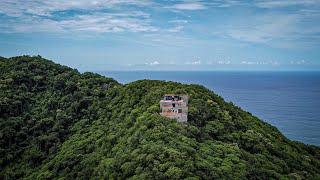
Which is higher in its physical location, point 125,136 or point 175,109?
A: point 175,109

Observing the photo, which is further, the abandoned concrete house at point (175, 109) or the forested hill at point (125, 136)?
the abandoned concrete house at point (175, 109)

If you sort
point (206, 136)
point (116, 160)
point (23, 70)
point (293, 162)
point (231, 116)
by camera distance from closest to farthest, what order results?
point (116, 160) → point (206, 136) → point (293, 162) → point (231, 116) → point (23, 70)

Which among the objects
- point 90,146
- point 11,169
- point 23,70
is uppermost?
point 23,70

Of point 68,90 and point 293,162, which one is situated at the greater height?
point 68,90

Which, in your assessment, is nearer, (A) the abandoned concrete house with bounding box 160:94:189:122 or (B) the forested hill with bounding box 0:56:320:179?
(B) the forested hill with bounding box 0:56:320:179

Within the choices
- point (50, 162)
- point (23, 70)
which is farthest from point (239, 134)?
point (23, 70)

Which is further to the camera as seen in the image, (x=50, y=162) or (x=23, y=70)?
(x=23, y=70)

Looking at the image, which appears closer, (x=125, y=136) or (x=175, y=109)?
(x=125, y=136)

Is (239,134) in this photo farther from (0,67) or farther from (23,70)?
(0,67)
